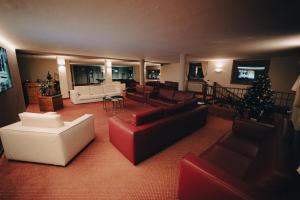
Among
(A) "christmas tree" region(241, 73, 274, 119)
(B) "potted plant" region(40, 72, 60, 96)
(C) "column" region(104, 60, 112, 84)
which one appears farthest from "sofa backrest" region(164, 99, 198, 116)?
(C) "column" region(104, 60, 112, 84)

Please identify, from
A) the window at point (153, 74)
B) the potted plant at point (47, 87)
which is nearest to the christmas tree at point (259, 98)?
the potted plant at point (47, 87)

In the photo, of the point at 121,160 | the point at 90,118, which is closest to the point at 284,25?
the point at 121,160

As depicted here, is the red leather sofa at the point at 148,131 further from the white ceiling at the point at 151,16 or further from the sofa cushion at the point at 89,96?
the sofa cushion at the point at 89,96

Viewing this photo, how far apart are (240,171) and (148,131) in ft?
4.65

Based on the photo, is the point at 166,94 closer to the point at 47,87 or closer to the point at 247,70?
the point at 47,87

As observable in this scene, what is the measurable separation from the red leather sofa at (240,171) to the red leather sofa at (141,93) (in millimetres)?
4556

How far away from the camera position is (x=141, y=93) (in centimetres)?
729

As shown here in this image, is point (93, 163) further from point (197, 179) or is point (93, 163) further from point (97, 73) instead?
point (97, 73)

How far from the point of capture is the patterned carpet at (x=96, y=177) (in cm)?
170

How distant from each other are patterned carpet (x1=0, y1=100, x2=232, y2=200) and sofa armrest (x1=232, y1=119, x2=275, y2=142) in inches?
37.7

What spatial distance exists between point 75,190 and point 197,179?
1709 millimetres

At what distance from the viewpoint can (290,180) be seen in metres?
0.94

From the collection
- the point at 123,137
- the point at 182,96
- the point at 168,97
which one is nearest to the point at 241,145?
the point at 123,137

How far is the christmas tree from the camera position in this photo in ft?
12.1
